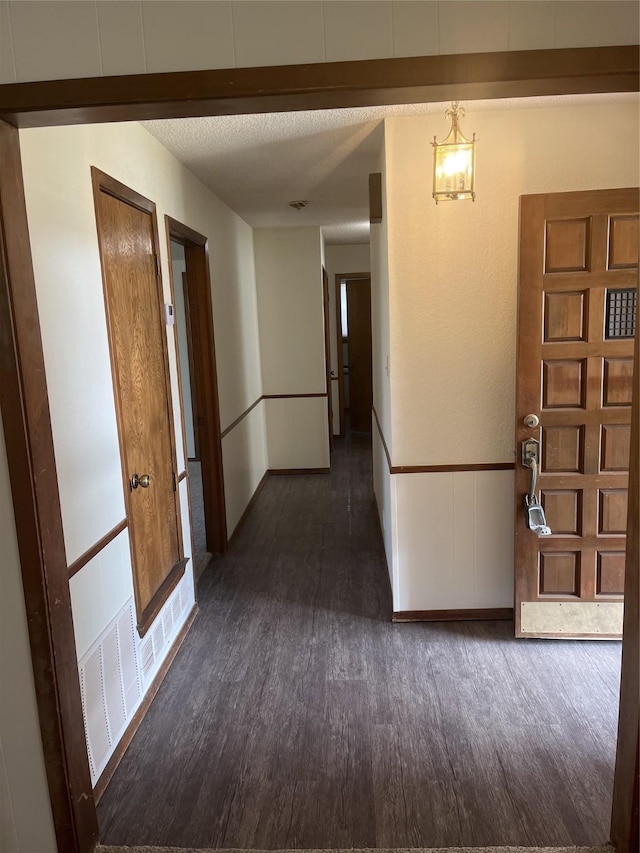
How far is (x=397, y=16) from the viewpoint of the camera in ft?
4.06

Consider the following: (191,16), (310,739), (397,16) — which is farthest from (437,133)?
(310,739)

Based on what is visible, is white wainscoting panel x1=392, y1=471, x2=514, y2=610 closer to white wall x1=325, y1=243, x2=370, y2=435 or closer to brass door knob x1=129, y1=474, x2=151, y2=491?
brass door knob x1=129, y1=474, x2=151, y2=491

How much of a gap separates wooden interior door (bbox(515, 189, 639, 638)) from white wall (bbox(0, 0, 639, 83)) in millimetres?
1272

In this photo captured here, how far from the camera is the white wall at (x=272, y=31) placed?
1.23 metres

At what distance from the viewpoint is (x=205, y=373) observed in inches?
144

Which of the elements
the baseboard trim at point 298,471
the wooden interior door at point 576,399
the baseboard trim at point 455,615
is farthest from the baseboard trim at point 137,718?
the baseboard trim at point 298,471

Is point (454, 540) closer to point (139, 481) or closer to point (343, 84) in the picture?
point (139, 481)

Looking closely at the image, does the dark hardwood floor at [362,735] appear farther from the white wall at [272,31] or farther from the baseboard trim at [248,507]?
the white wall at [272,31]

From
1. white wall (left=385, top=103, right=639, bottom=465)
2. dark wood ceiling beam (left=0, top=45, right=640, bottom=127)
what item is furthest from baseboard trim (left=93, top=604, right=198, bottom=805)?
dark wood ceiling beam (left=0, top=45, right=640, bottom=127)

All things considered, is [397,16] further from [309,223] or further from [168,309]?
[309,223]

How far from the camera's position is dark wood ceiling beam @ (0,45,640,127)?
123 cm

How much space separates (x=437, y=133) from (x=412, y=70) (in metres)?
1.50

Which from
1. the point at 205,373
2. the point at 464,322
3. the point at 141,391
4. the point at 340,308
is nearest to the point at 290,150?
the point at 464,322

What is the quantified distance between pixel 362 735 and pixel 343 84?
212 centimetres
